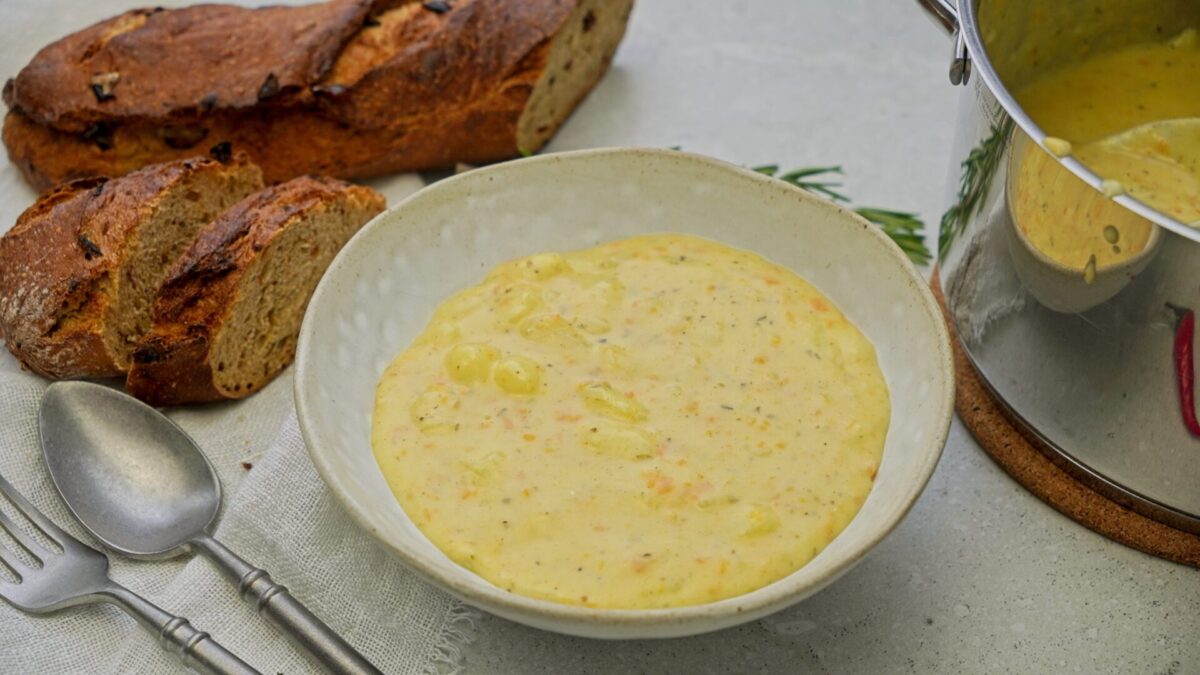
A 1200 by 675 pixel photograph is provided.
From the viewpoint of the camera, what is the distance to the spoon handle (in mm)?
1992

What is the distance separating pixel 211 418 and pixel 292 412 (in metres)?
0.22

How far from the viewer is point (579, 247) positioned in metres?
2.52

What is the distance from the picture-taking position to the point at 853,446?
2023 millimetres

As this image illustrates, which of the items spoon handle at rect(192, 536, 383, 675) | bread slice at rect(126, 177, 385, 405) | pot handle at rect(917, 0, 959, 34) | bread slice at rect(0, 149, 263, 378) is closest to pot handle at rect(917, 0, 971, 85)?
pot handle at rect(917, 0, 959, 34)

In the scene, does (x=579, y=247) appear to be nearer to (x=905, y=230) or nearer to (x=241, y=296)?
(x=241, y=296)

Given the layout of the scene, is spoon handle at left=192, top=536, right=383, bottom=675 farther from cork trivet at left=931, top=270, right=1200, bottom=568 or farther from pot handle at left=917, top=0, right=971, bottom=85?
pot handle at left=917, top=0, right=971, bottom=85

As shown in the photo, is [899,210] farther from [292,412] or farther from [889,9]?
[292,412]

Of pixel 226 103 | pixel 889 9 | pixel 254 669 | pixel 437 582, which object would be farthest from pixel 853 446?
pixel 889 9

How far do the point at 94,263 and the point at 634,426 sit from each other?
1259 mm

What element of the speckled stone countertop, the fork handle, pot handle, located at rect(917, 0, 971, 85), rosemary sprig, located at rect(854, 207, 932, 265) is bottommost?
the speckled stone countertop

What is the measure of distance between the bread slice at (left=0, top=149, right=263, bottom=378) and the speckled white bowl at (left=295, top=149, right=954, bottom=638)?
0.61 m

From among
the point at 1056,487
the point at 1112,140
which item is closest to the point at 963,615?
the point at 1056,487

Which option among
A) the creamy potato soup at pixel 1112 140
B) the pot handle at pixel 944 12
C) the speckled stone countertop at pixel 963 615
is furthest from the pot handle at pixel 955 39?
the speckled stone countertop at pixel 963 615

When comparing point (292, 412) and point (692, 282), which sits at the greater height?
point (692, 282)
